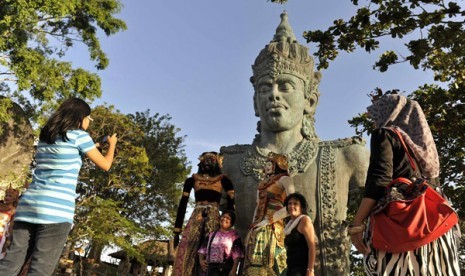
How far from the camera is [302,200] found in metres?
4.49

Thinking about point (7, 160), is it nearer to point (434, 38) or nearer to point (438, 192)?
point (434, 38)

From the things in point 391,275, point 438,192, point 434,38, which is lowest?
point 391,275

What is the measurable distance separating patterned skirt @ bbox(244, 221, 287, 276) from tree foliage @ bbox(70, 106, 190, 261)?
939cm

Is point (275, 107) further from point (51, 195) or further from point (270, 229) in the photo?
point (51, 195)

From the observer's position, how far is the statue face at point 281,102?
6.50 meters

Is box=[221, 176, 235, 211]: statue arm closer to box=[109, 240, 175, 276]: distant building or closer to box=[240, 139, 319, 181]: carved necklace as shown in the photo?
box=[240, 139, 319, 181]: carved necklace

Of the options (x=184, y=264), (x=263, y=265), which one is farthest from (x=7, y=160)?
(x=263, y=265)

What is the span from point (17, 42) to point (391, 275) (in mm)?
12561

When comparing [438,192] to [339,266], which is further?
[339,266]

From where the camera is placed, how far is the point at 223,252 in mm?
5227

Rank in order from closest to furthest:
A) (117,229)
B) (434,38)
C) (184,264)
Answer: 1. (434,38)
2. (184,264)
3. (117,229)

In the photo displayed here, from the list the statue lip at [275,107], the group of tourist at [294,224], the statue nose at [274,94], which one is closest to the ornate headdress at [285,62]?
the statue nose at [274,94]

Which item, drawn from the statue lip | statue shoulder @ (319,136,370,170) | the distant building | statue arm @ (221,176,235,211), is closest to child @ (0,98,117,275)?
statue arm @ (221,176,235,211)

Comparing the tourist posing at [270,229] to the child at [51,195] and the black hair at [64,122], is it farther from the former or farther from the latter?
the black hair at [64,122]
